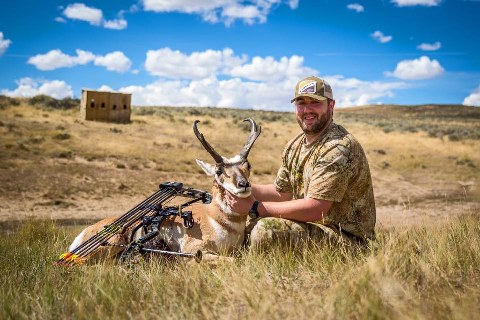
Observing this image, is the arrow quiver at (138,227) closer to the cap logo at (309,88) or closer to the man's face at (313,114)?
the man's face at (313,114)

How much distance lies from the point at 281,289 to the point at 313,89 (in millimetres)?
2447

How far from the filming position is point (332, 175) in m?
4.68

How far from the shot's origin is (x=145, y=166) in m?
20.7

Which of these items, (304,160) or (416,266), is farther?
(304,160)

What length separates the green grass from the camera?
286cm

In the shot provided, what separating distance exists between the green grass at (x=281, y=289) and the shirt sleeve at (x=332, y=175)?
0.59 meters

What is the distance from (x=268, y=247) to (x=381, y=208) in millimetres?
11276

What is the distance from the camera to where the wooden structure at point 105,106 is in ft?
120

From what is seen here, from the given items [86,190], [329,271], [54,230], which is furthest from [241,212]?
[86,190]

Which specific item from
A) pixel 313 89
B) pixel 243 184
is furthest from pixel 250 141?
pixel 313 89

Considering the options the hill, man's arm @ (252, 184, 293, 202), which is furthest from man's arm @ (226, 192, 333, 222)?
the hill

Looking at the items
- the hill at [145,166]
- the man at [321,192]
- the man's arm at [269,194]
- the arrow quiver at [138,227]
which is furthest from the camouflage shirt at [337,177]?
the hill at [145,166]

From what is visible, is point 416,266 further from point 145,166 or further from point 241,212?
point 145,166

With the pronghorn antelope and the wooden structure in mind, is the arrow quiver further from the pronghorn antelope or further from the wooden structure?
the wooden structure
